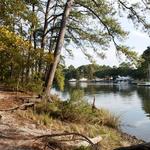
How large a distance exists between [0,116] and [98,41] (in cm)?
1364

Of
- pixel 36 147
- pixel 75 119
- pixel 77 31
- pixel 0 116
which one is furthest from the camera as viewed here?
pixel 77 31

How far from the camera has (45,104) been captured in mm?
15031

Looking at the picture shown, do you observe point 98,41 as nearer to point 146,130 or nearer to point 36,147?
point 146,130

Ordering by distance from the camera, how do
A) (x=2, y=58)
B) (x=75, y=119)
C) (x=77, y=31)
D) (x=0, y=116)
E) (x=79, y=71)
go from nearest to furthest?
(x=0, y=116) < (x=75, y=119) < (x=2, y=58) < (x=77, y=31) < (x=79, y=71)

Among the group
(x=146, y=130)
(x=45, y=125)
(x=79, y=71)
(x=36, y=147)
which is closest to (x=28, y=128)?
(x=45, y=125)

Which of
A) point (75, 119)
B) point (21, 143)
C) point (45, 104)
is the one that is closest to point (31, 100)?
point (45, 104)

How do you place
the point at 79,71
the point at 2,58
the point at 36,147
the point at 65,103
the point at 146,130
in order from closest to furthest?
the point at 36,147 < the point at 65,103 < the point at 2,58 < the point at 146,130 < the point at 79,71

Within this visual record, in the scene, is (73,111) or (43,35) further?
(43,35)

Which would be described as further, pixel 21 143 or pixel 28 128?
pixel 28 128

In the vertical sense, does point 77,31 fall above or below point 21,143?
above

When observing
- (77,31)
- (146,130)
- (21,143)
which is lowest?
(146,130)

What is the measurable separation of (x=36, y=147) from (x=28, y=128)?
2058 millimetres

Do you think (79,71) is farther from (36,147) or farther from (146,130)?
(36,147)

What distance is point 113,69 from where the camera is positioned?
17788cm
